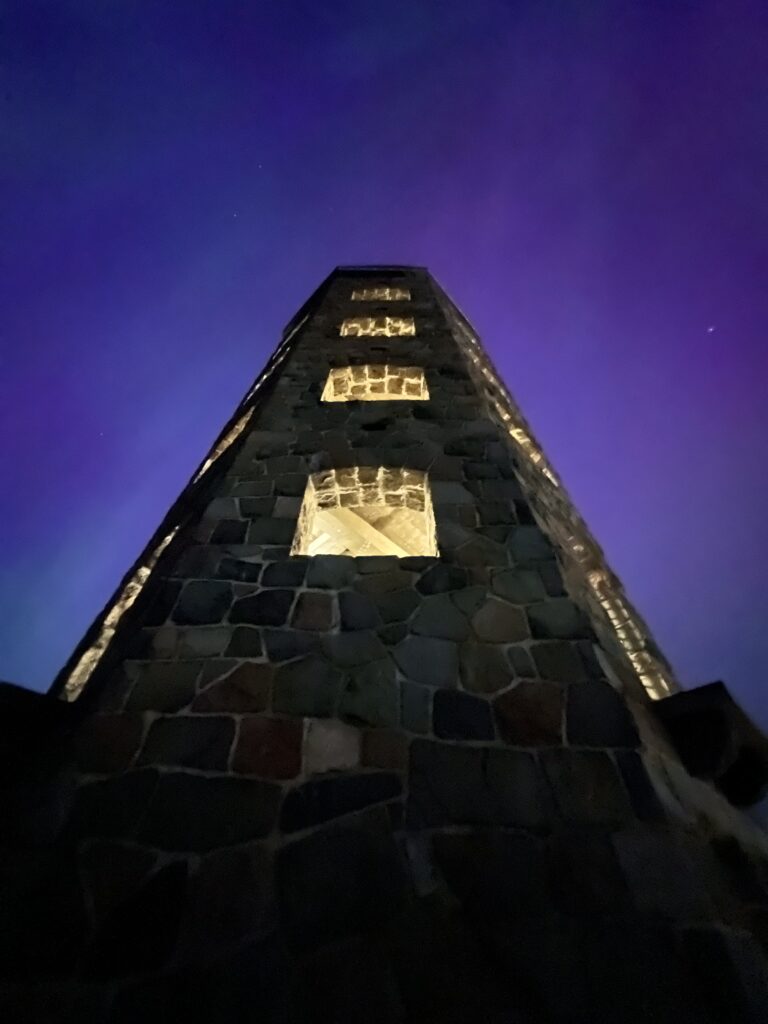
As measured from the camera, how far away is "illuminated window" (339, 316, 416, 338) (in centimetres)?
1166

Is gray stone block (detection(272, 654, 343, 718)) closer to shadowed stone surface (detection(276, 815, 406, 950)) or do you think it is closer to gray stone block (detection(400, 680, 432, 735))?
gray stone block (detection(400, 680, 432, 735))

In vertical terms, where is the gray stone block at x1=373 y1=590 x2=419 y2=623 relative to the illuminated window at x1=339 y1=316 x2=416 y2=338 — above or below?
below

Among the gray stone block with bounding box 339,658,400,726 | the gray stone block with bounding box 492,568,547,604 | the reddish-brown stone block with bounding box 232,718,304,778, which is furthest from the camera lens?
the gray stone block with bounding box 492,568,547,604

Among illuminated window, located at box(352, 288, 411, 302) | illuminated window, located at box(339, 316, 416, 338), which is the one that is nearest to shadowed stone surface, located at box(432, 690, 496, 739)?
illuminated window, located at box(339, 316, 416, 338)

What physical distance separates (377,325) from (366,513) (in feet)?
20.4

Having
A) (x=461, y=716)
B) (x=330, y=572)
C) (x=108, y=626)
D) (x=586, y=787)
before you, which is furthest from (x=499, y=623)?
(x=108, y=626)

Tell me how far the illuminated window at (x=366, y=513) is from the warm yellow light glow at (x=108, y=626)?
1.62 m

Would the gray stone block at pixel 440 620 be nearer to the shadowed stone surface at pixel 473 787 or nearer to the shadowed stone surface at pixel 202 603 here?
the shadowed stone surface at pixel 473 787

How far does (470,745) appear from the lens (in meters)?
3.43

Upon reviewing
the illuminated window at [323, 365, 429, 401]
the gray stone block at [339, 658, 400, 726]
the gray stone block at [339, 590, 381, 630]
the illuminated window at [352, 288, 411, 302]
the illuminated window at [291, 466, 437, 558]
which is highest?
the illuminated window at [352, 288, 411, 302]

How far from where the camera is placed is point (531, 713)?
362cm

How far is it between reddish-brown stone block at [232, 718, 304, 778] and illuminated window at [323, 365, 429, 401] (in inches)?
252

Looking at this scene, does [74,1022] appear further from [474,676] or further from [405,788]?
[474,676]

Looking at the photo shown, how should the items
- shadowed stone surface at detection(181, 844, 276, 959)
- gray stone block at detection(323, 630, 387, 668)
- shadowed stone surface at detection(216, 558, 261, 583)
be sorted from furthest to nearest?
shadowed stone surface at detection(216, 558, 261, 583), gray stone block at detection(323, 630, 387, 668), shadowed stone surface at detection(181, 844, 276, 959)
